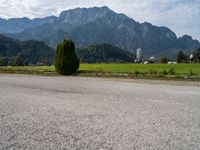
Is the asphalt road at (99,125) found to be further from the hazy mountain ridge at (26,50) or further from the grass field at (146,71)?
the hazy mountain ridge at (26,50)

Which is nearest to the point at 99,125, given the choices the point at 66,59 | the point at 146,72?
the point at 146,72

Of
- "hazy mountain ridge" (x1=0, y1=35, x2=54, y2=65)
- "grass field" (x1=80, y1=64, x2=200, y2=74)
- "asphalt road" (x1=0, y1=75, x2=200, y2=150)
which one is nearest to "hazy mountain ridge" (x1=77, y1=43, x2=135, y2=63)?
"hazy mountain ridge" (x1=0, y1=35, x2=54, y2=65)

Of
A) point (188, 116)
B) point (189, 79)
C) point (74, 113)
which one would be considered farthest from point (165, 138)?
point (189, 79)

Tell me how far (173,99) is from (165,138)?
21.2ft

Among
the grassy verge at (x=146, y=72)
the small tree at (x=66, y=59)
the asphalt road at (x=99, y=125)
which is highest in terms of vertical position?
the small tree at (x=66, y=59)

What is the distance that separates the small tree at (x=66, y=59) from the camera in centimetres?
3005

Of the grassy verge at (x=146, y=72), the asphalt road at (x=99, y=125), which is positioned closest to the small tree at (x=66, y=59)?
the grassy verge at (x=146, y=72)

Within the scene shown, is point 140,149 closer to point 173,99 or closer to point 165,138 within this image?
point 165,138

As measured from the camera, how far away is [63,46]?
30.7 m

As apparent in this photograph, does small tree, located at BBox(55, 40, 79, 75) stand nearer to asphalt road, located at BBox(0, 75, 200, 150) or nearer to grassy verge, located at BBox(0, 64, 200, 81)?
grassy verge, located at BBox(0, 64, 200, 81)

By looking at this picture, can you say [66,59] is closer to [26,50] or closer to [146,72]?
[146,72]

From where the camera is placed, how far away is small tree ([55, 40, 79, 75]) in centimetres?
3005

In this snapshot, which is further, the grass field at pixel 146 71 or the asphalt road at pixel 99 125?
the grass field at pixel 146 71

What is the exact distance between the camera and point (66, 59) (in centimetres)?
3003
